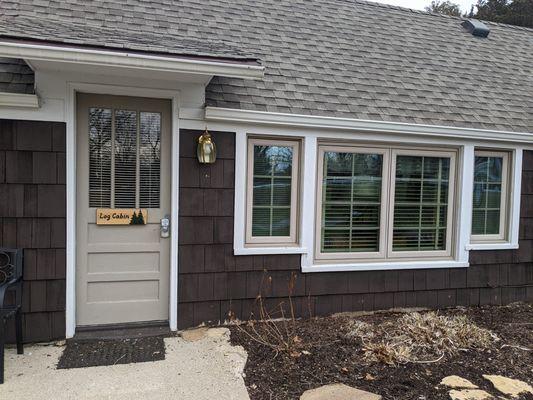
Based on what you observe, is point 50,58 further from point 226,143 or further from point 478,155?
point 478,155

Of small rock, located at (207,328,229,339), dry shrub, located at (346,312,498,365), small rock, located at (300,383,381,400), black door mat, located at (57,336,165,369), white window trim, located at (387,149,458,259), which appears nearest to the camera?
small rock, located at (300,383,381,400)

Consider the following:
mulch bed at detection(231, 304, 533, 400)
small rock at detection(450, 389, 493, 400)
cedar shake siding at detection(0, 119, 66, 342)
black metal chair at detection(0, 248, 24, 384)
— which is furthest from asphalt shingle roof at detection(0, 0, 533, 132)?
small rock at detection(450, 389, 493, 400)

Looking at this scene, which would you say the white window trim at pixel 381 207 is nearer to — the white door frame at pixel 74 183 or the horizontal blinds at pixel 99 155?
the white door frame at pixel 74 183

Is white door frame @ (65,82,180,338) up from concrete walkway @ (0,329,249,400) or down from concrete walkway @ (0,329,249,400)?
up

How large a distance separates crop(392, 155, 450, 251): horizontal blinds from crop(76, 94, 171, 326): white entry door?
7.85 feet

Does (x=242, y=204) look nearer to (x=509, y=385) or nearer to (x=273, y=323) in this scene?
(x=273, y=323)

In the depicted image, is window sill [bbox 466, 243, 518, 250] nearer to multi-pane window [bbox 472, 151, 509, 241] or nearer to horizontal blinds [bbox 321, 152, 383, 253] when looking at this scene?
multi-pane window [bbox 472, 151, 509, 241]

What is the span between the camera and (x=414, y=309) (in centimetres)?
457

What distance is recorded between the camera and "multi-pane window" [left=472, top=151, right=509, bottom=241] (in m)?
4.73

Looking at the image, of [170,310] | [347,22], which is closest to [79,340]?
[170,310]

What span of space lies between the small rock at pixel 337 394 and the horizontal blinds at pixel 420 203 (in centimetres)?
200

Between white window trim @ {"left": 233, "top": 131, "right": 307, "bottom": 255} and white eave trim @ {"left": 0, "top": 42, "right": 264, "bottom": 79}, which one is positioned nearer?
white eave trim @ {"left": 0, "top": 42, "right": 264, "bottom": 79}

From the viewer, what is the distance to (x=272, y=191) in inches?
163

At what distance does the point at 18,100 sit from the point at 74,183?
76 cm
